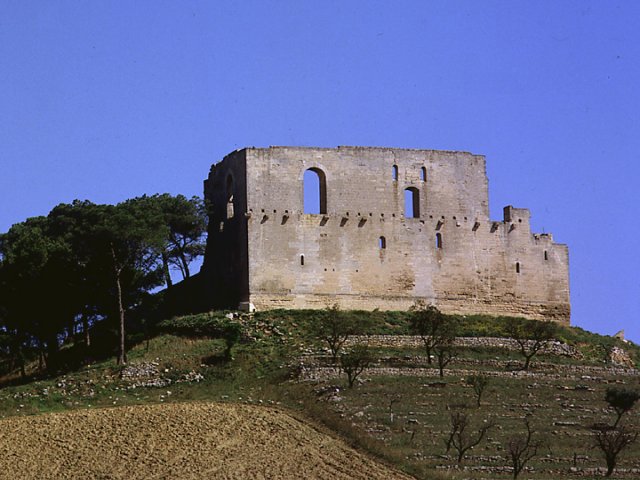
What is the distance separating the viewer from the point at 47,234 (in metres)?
59.7

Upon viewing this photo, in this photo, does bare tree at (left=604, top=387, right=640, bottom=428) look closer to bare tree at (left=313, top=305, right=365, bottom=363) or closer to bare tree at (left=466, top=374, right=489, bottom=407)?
bare tree at (left=466, top=374, right=489, bottom=407)

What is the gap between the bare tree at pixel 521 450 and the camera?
125 ft

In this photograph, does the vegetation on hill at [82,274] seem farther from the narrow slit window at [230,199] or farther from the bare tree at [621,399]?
the bare tree at [621,399]

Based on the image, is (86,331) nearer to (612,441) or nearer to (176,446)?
(176,446)

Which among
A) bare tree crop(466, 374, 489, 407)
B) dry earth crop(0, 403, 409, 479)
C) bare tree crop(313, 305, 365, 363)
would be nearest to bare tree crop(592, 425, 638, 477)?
bare tree crop(466, 374, 489, 407)

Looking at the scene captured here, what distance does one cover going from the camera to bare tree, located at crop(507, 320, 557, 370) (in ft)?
174

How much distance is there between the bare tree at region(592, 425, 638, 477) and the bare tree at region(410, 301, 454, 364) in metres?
8.87

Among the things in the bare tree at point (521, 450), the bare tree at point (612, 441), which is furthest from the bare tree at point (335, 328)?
the bare tree at point (612, 441)

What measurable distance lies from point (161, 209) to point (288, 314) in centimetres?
685

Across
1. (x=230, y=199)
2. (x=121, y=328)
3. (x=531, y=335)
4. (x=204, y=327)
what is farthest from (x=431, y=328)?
(x=230, y=199)

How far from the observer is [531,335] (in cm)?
5475

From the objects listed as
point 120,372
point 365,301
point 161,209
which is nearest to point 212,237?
point 161,209

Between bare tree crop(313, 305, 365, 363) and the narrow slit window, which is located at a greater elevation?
the narrow slit window

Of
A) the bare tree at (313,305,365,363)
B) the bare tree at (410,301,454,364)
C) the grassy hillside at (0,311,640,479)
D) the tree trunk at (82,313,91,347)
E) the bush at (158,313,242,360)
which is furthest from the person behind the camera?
the tree trunk at (82,313,91,347)
